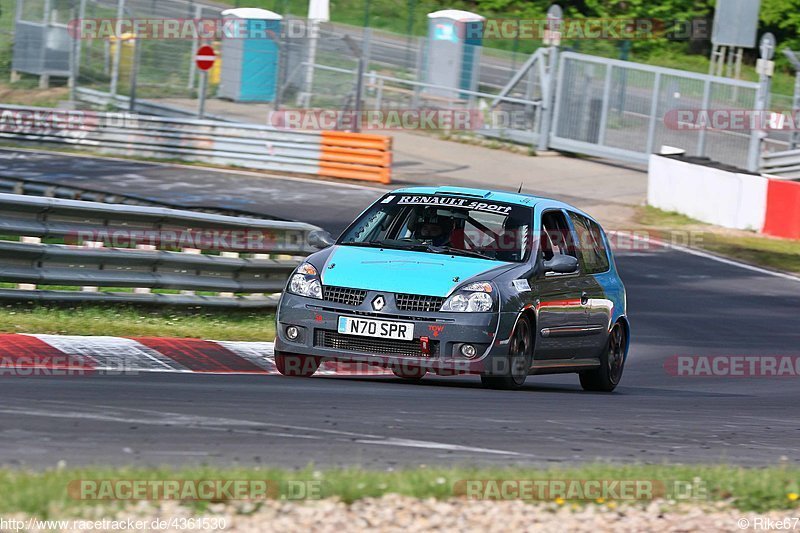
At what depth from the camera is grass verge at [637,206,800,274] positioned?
22.2 meters

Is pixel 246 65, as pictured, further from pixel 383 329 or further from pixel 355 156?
pixel 383 329

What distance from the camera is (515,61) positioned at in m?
35.7

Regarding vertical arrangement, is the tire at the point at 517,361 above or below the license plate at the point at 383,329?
below

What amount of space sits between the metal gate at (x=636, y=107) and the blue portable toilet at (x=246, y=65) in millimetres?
7090

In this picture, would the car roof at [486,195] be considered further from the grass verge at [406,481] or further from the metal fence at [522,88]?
the metal fence at [522,88]

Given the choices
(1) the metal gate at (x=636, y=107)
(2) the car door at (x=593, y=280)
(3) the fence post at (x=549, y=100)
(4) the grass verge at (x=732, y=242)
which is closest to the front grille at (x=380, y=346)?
(2) the car door at (x=593, y=280)

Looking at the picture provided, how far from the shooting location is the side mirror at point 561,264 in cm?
1001

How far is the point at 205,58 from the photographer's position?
30.3 meters

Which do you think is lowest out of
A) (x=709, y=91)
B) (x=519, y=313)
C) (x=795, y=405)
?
(x=795, y=405)

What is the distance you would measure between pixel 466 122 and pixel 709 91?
6447 mm

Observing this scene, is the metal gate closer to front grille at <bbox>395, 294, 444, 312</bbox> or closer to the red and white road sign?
the red and white road sign

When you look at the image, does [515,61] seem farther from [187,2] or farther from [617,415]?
[617,415]

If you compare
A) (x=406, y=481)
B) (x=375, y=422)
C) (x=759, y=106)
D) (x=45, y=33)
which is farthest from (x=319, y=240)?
(x=45, y=33)

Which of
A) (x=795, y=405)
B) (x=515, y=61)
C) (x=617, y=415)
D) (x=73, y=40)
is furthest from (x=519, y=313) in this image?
(x=515, y=61)
